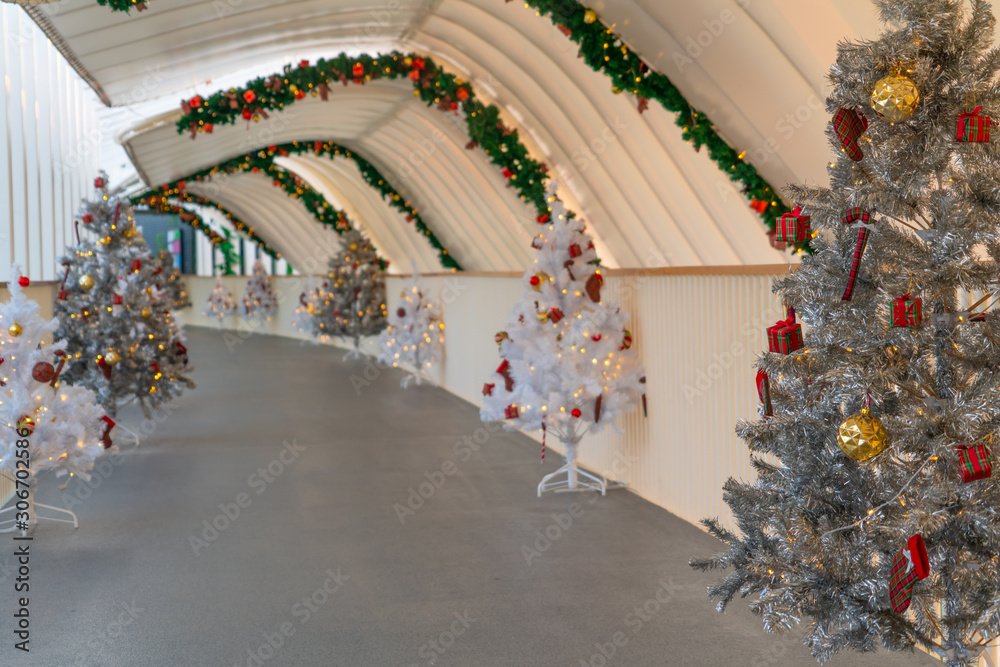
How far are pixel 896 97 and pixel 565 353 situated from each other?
3786 mm

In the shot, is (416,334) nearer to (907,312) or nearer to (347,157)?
(347,157)

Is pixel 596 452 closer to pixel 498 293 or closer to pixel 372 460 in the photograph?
pixel 372 460

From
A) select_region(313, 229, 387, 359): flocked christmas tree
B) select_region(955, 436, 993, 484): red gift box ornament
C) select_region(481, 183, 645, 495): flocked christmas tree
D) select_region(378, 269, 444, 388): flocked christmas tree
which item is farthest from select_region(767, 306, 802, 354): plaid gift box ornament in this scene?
select_region(313, 229, 387, 359): flocked christmas tree

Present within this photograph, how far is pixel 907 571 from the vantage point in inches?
97.1

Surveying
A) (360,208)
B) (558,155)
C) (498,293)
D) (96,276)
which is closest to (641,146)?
(558,155)

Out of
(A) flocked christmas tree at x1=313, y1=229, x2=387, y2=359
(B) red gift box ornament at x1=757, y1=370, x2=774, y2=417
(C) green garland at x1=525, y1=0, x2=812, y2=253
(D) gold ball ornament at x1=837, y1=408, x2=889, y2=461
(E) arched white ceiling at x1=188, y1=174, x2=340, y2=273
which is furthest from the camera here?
(E) arched white ceiling at x1=188, y1=174, x2=340, y2=273

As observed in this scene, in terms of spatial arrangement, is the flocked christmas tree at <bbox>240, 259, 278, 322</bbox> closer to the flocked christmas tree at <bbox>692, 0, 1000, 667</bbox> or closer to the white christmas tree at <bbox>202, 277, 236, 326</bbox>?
the white christmas tree at <bbox>202, 277, 236, 326</bbox>

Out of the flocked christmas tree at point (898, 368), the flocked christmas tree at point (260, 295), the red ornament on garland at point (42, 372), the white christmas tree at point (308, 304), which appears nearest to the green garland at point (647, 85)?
the flocked christmas tree at point (898, 368)

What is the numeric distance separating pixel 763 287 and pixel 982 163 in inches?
80.8

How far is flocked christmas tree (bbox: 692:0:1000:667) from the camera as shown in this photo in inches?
97.8

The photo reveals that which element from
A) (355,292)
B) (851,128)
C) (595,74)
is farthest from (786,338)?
(355,292)

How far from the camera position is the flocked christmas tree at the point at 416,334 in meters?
13.0

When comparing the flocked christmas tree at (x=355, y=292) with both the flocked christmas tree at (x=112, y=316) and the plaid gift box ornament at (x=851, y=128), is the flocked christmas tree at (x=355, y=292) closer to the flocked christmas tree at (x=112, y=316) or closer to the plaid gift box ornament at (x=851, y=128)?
the flocked christmas tree at (x=112, y=316)

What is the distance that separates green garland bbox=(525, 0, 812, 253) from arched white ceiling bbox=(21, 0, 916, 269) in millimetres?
201
